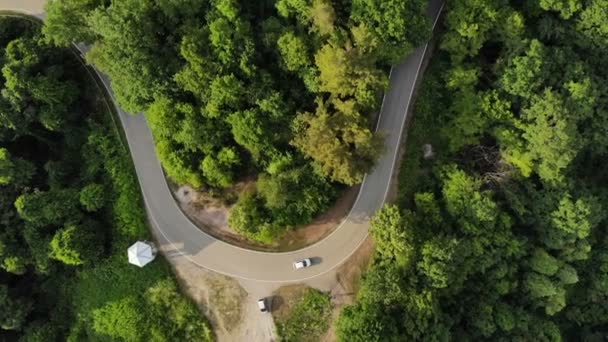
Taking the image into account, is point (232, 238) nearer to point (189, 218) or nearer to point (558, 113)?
point (189, 218)

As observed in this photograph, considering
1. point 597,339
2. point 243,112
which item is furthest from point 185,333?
point 597,339

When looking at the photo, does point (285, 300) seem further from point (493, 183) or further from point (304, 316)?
point (493, 183)

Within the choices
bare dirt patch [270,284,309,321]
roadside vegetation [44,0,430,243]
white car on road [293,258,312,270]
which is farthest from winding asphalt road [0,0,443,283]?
roadside vegetation [44,0,430,243]

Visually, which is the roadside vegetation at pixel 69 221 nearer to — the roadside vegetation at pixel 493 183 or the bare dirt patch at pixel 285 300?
the bare dirt patch at pixel 285 300

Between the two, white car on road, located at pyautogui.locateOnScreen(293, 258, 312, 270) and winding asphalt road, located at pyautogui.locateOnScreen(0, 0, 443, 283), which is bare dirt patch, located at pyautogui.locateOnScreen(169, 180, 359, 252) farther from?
white car on road, located at pyautogui.locateOnScreen(293, 258, 312, 270)

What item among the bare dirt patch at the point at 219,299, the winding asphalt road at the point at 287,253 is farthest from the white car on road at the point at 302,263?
the bare dirt patch at the point at 219,299
